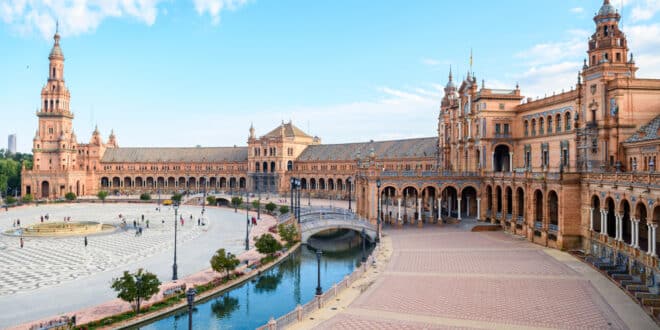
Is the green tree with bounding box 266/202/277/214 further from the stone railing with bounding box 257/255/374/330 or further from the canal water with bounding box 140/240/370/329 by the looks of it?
the stone railing with bounding box 257/255/374/330

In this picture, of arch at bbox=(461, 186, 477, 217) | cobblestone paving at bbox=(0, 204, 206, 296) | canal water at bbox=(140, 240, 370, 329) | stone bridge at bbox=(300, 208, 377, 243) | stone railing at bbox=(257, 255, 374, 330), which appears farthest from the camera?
arch at bbox=(461, 186, 477, 217)

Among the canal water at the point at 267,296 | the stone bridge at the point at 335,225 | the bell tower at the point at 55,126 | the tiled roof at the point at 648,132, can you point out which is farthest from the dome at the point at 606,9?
the bell tower at the point at 55,126

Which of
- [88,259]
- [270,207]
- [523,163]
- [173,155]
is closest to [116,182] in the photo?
[173,155]

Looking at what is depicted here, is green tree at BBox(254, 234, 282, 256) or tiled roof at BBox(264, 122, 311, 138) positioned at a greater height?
tiled roof at BBox(264, 122, 311, 138)

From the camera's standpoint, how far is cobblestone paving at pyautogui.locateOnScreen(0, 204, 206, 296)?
3691cm

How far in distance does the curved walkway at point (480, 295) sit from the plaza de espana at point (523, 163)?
4.66 meters

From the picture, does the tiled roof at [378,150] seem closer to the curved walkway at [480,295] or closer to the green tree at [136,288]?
the curved walkway at [480,295]

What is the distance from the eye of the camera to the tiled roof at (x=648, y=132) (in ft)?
142

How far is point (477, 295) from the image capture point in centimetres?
3036

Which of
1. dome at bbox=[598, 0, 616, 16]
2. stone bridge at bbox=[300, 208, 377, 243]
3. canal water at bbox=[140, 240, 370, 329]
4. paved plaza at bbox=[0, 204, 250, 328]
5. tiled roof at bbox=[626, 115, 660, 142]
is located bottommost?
canal water at bbox=[140, 240, 370, 329]

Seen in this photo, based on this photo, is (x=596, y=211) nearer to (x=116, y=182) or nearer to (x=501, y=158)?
(x=501, y=158)

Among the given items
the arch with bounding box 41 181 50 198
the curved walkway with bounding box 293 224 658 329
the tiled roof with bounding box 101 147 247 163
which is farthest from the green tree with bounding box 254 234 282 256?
the arch with bounding box 41 181 50 198

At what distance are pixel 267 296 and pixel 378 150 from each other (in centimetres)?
7503

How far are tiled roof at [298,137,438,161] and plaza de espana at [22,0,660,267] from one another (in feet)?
1.02
